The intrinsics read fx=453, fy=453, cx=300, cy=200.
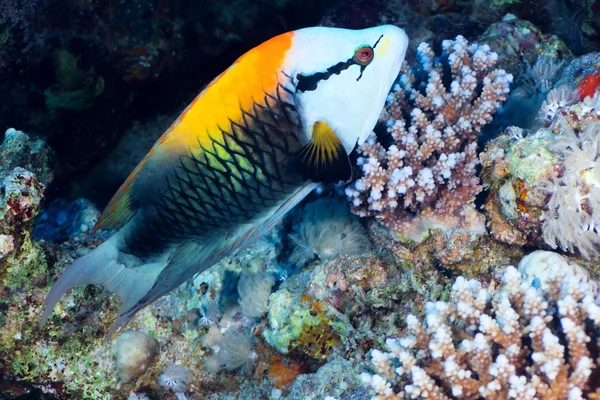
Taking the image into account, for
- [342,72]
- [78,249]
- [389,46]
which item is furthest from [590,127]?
[78,249]

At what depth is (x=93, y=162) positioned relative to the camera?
579 cm

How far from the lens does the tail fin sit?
237 centimetres

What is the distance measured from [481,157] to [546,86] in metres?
1.05

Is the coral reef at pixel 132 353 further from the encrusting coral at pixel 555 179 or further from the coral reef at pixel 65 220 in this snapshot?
the encrusting coral at pixel 555 179

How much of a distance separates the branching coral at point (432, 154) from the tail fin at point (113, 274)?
52.5 inches

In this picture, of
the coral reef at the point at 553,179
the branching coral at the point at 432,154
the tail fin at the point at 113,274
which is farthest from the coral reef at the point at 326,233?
the tail fin at the point at 113,274

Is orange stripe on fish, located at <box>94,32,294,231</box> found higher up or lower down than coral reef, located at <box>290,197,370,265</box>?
higher up

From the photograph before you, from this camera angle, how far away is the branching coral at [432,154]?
275cm

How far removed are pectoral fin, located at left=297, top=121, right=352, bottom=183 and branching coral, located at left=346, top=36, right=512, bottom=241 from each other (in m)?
0.72

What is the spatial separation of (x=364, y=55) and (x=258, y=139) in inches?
24.4

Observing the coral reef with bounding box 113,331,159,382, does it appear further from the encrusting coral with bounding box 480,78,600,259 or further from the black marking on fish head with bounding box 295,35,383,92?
the encrusting coral with bounding box 480,78,600,259

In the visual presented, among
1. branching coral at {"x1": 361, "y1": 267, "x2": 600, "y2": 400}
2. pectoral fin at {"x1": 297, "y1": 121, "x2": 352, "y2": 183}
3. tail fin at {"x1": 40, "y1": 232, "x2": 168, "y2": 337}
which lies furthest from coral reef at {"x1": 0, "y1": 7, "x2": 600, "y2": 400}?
tail fin at {"x1": 40, "y1": 232, "x2": 168, "y2": 337}

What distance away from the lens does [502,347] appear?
2051 mm

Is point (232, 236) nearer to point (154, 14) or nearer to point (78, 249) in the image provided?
point (78, 249)
